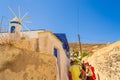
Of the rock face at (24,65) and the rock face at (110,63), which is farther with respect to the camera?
the rock face at (110,63)

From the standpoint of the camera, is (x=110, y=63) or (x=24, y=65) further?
(x=110, y=63)

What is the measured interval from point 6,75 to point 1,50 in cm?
37

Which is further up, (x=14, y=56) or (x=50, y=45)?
(x=50, y=45)

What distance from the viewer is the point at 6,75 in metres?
2.62

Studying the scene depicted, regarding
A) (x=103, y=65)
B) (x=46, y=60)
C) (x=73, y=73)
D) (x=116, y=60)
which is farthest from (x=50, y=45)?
(x=103, y=65)

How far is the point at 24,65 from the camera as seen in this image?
109 inches

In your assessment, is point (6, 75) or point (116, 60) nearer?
point (6, 75)

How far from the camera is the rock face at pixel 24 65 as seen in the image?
8.71 ft

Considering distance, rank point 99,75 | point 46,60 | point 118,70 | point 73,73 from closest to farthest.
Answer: point 46,60 → point 73,73 → point 118,70 → point 99,75

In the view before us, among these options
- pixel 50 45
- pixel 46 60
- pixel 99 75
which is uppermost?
pixel 50 45

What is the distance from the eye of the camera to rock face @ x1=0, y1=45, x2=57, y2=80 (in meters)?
2.66

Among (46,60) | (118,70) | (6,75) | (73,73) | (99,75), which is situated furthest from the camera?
(99,75)

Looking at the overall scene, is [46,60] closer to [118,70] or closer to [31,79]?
[31,79]

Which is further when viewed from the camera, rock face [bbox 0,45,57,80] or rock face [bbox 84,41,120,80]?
rock face [bbox 84,41,120,80]
